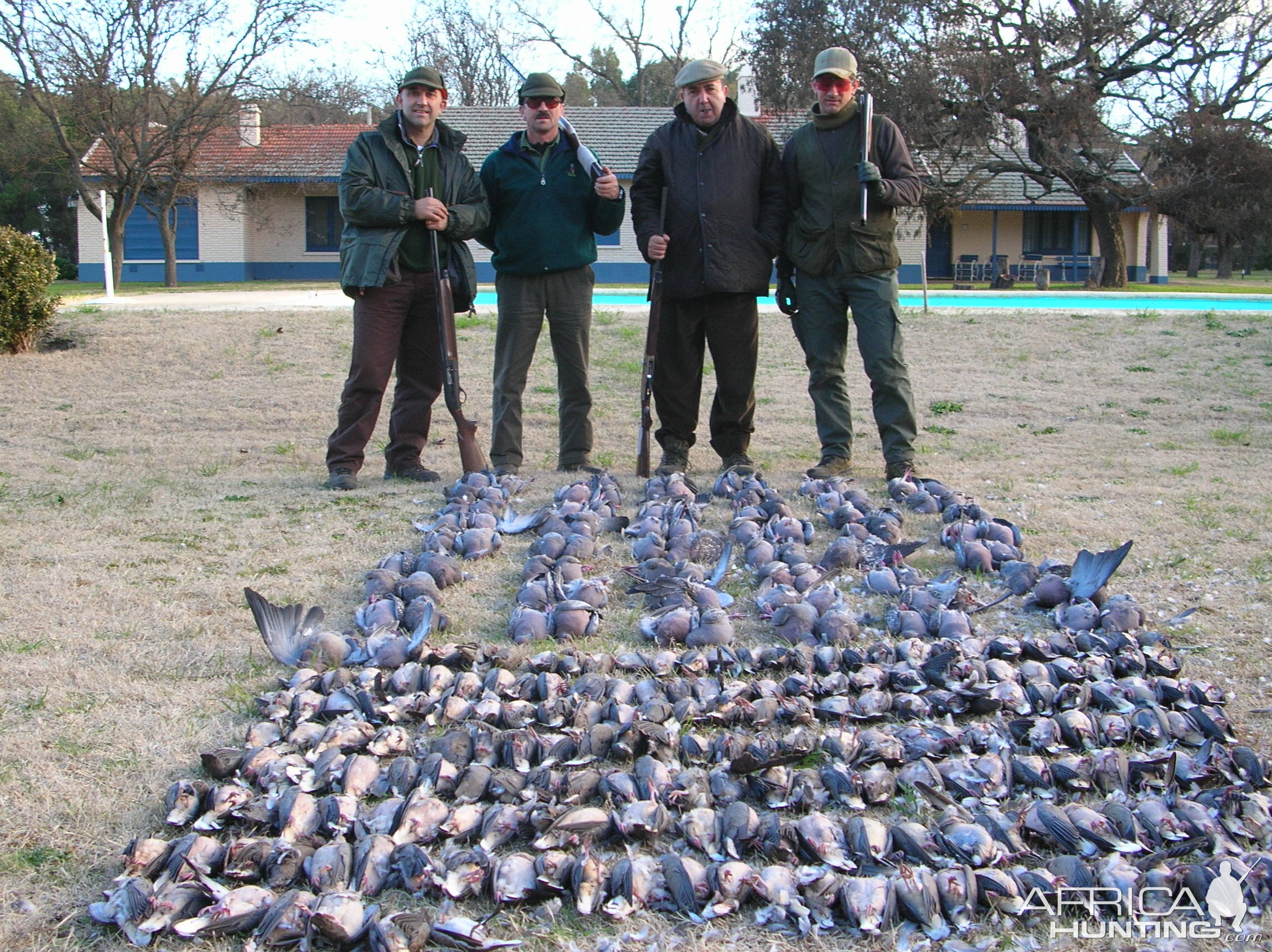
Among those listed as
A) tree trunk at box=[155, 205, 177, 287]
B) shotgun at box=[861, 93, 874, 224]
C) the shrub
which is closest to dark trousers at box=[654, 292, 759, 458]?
shotgun at box=[861, 93, 874, 224]

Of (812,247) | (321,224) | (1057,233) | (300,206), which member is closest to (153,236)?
(300,206)

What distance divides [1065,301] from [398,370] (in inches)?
593

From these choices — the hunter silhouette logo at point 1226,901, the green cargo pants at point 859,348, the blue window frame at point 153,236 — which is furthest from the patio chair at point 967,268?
the hunter silhouette logo at point 1226,901

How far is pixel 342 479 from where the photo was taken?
5699 mm

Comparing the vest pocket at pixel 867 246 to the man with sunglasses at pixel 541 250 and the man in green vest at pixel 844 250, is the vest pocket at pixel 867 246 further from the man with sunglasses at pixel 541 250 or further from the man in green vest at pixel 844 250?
the man with sunglasses at pixel 541 250

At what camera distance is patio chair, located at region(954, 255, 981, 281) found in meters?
28.4

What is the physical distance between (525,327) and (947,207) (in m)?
19.6

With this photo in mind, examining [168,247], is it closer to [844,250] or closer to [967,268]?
[967,268]

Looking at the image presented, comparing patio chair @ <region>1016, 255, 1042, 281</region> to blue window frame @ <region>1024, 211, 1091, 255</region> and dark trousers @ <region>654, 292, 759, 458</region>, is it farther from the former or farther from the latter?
dark trousers @ <region>654, 292, 759, 458</region>

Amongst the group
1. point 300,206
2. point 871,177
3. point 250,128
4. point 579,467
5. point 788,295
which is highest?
point 250,128

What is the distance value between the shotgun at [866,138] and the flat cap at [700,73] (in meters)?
0.73

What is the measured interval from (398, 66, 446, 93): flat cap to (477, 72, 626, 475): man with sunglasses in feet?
1.42

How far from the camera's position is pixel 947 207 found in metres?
23.2

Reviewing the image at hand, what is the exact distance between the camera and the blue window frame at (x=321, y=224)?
2817 cm
